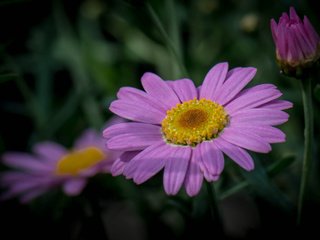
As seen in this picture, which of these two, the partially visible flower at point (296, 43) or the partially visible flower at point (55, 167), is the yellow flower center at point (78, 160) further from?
the partially visible flower at point (296, 43)

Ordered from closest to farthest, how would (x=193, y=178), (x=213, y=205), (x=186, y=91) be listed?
(x=193, y=178) < (x=213, y=205) < (x=186, y=91)

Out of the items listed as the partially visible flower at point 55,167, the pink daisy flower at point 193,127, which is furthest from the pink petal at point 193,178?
the partially visible flower at point 55,167

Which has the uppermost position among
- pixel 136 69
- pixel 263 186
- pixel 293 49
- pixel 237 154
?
pixel 136 69

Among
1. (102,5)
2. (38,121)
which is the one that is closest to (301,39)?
(38,121)

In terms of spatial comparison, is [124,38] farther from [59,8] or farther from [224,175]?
[224,175]

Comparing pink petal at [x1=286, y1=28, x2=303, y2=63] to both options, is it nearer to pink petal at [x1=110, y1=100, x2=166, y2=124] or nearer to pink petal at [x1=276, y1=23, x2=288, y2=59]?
pink petal at [x1=276, y1=23, x2=288, y2=59]

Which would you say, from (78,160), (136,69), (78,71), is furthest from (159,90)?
(136,69)

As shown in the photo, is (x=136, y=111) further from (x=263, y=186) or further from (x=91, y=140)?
(x=91, y=140)
